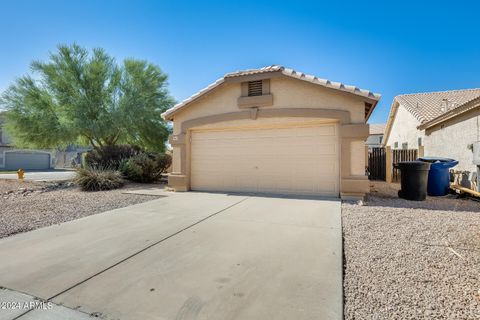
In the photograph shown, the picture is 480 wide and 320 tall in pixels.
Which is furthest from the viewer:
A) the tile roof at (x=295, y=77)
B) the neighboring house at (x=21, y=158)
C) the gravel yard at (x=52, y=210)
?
the neighboring house at (x=21, y=158)

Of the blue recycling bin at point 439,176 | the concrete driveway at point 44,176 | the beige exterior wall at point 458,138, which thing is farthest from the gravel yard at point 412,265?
the concrete driveway at point 44,176

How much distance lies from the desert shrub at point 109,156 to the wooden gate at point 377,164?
1345cm

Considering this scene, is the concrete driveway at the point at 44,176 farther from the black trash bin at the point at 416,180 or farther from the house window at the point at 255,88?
the black trash bin at the point at 416,180

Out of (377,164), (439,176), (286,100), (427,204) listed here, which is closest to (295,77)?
(286,100)

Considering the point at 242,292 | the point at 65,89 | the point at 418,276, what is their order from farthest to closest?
the point at 65,89 → the point at 418,276 → the point at 242,292

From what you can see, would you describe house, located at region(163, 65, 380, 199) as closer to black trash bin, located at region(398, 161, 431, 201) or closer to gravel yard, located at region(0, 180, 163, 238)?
black trash bin, located at region(398, 161, 431, 201)

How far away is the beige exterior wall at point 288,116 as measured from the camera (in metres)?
7.47

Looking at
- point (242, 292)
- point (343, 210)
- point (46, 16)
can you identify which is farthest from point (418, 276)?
point (46, 16)

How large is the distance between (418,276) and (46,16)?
41.0 ft

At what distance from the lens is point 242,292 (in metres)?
2.51

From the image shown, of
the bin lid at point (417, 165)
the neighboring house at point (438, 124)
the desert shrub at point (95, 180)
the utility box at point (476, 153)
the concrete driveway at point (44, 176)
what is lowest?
the concrete driveway at point (44, 176)

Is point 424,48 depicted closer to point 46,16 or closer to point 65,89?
point 46,16

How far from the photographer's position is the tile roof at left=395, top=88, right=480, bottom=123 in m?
14.0

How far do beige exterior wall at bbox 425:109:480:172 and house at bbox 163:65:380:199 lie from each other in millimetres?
3984
